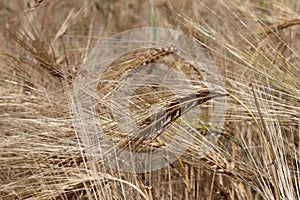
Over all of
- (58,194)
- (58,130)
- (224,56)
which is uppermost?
(224,56)

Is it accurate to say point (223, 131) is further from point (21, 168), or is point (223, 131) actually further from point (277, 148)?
point (21, 168)

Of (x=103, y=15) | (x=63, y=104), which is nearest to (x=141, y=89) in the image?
(x=63, y=104)

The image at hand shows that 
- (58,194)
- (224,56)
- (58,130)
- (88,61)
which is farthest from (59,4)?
(58,194)

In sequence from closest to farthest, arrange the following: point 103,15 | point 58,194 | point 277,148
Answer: point 58,194 < point 277,148 < point 103,15

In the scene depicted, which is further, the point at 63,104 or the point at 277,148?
the point at 63,104

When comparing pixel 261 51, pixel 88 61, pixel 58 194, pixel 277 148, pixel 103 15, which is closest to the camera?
pixel 58 194

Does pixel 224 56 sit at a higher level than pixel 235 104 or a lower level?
higher
